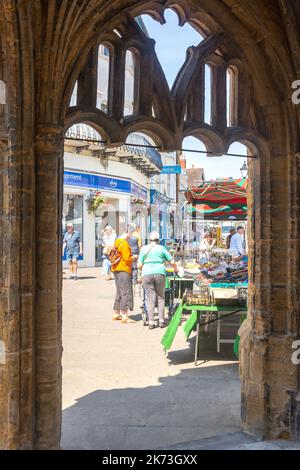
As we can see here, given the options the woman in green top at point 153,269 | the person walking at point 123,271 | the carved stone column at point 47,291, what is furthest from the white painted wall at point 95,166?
the carved stone column at point 47,291

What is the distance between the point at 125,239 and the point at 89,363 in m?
2.99

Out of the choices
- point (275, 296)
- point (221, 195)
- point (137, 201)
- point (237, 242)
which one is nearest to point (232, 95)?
point (275, 296)

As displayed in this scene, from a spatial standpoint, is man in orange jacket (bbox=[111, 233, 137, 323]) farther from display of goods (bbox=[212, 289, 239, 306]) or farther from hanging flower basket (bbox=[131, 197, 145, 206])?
hanging flower basket (bbox=[131, 197, 145, 206])

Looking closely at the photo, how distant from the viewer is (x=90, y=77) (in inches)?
139

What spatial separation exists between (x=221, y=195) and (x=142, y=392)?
574 centimetres

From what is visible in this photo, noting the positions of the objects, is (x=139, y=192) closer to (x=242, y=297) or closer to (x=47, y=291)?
(x=242, y=297)

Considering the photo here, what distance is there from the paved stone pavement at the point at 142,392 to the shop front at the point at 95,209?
1168 cm

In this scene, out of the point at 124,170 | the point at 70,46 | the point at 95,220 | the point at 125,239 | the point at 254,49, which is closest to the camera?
the point at 70,46

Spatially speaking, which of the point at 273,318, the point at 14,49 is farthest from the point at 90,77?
the point at 273,318

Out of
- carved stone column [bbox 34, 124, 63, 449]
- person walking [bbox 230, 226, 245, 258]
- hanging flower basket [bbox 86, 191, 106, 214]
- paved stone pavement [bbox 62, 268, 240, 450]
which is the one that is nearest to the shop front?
hanging flower basket [bbox 86, 191, 106, 214]

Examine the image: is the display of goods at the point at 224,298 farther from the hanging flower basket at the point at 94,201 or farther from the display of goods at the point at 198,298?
the hanging flower basket at the point at 94,201

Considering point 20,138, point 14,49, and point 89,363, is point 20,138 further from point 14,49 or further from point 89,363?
point 89,363

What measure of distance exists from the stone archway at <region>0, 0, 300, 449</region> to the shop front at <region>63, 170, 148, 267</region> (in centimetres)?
1544

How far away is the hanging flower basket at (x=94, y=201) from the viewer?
799 inches
